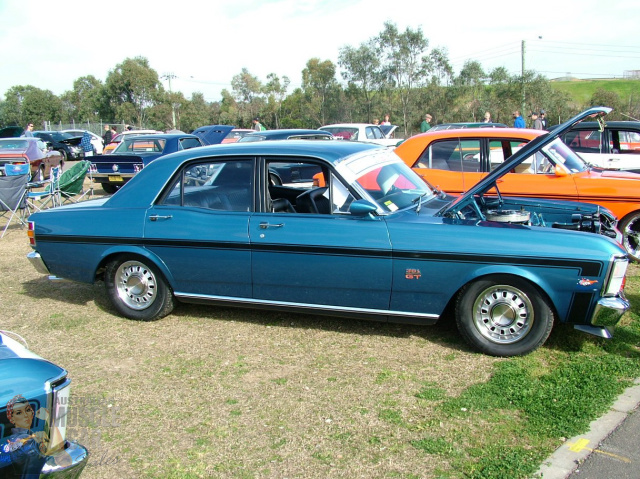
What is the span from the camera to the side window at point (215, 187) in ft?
16.8

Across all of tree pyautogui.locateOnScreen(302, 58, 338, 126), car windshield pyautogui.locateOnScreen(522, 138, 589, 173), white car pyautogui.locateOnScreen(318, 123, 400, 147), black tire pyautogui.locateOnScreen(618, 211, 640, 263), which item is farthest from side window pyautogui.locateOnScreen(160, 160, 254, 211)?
tree pyautogui.locateOnScreen(302, 58, 338, 126)

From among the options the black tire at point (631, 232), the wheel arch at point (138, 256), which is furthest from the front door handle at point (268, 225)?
the black tire at point (631, 232)

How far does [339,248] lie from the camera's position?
462 cm

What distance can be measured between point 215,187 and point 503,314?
2791 millimetres

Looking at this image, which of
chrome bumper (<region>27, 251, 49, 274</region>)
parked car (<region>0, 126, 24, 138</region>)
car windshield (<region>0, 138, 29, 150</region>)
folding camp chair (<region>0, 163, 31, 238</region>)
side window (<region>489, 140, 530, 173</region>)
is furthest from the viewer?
parked car (<region>0, 126, 24, 138</region>)

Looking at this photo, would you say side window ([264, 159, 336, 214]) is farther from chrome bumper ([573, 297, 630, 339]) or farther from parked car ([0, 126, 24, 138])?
parked car ([0, 126, 24, 138])

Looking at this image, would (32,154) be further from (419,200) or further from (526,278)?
(526,278)

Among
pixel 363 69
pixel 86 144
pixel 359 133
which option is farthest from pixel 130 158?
pixel 363 69

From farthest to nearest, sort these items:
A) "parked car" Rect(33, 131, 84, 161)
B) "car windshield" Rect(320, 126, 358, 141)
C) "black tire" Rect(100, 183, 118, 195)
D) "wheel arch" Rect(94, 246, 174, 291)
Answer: "parked car" Rect(33, 131, 84, 161), "car windshield" Rect(320, 126, 358, 141), "black tire" Rect(100, 183, 118, 195), "wheel arch" Rect(94, 246, 174, 291)

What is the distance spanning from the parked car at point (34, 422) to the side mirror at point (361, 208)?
8.82 feet

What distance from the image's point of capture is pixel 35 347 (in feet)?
16.4

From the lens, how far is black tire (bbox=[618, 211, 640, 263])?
264 inches

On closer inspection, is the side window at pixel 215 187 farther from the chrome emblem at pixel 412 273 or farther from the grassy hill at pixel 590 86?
the grassy hill at pixel 590 86

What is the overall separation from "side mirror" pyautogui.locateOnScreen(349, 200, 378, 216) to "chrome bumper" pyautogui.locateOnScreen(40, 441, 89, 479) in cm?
277
